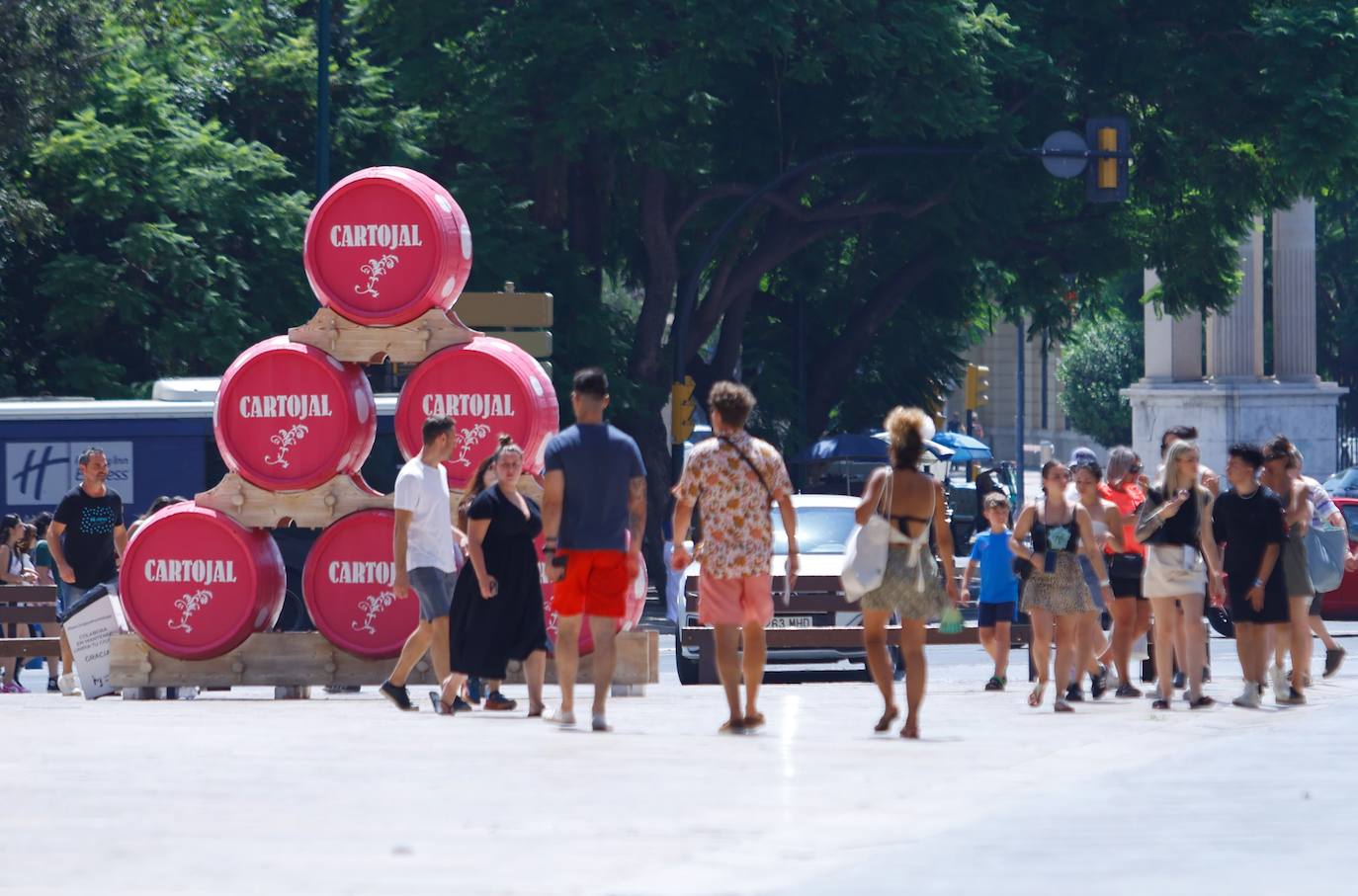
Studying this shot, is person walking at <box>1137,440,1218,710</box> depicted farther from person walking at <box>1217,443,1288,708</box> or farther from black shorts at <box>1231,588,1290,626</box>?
black shorts at <box>1231,588,1290,626</box>

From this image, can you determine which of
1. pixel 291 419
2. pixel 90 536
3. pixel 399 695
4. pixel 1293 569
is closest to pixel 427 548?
pixel 399 695

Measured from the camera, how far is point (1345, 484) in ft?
157

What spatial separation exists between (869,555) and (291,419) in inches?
196

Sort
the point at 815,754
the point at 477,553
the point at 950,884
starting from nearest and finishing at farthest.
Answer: the point at 950,884, the point at 815,754, the point at 477,553

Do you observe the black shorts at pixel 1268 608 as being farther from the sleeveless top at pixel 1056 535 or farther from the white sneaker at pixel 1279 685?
the sleeveless top at pixel 1056 535

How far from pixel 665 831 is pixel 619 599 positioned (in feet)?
11.5

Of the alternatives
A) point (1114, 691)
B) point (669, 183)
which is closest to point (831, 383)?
point (669, 183)

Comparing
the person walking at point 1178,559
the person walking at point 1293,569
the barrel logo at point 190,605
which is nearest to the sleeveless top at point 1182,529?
the person walking at point 1178,559

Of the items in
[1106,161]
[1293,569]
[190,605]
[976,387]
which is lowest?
[190,605]

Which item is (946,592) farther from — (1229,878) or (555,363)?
(555,363)

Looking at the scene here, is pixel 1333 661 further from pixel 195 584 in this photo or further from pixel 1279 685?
pixel 195 584

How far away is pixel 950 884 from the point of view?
744cm

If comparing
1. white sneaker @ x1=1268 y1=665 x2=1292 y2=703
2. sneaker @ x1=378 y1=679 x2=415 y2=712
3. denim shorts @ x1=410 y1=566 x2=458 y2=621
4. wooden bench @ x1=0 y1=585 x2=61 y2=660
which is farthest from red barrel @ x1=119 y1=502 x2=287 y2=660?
white sneaker @ x1=1268 y1=665 x2=1292 y2=703

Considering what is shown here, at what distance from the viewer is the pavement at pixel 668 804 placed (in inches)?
294
